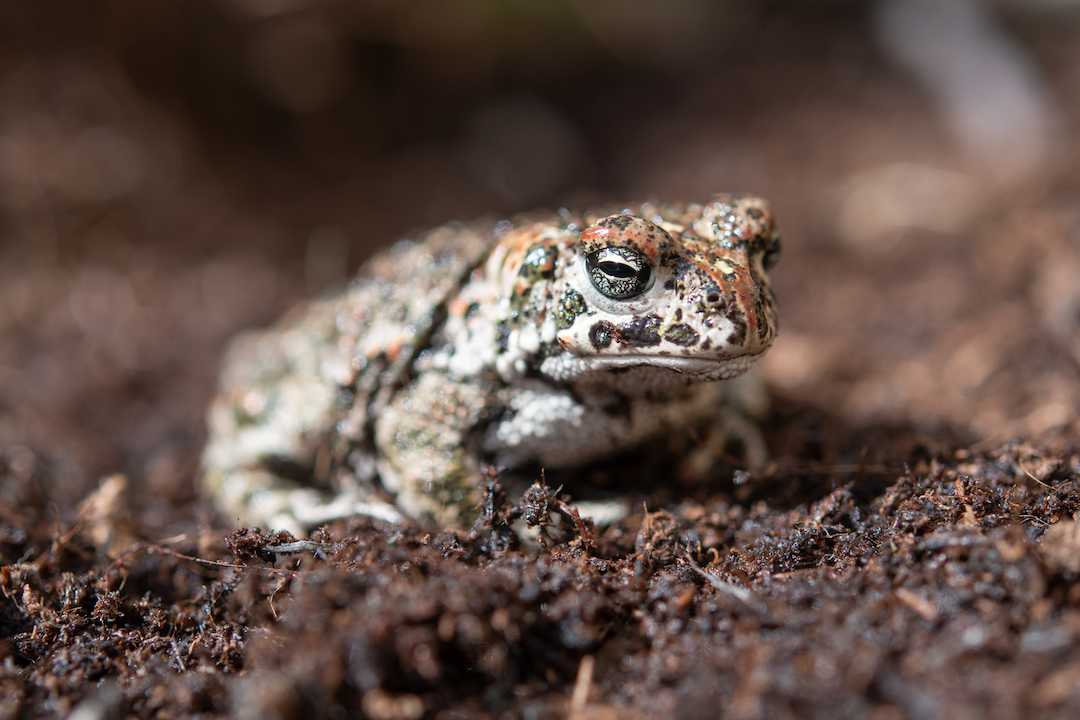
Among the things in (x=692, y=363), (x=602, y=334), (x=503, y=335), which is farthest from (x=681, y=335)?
(x=503, y=335)

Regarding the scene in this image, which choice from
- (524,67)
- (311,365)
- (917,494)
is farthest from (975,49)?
(311,365)

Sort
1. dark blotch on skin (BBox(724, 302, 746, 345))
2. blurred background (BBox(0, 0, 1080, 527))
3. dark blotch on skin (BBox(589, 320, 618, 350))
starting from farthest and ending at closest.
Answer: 1. blurred background (BBox(0, 0, 1080, 527))
2. dark blotch on skin (BBox(589, 320, 618, 350))
3. dark blotch on skin (BBox(724, 302, 746, 345))

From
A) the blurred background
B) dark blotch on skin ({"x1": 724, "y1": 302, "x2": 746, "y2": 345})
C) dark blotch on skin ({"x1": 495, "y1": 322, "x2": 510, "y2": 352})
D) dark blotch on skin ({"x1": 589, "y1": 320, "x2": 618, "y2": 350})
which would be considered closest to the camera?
dark blotch on skin ({"x1": 724, "y1": 302, "x2": 746, "y2": 345})

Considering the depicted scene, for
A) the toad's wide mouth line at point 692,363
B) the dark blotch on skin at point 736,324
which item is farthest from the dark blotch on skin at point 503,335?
the dark blotch on skin at point 736,324

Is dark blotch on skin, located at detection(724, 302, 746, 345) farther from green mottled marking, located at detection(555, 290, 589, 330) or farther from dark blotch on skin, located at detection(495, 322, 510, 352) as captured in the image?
dark blotch on skin, located at detection(495, 322, 510, 352)

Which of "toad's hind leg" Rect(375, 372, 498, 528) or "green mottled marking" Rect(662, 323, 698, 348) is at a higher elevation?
"green mottled marking" Rect(662, 323, 698, 348)

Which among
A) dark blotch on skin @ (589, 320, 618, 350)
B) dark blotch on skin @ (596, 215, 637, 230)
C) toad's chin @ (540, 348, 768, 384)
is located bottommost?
toad's chin @ (540, 348, 768, 384)

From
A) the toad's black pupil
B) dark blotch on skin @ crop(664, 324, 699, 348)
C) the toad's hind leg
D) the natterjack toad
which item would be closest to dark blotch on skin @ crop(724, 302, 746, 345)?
the natterjack toad

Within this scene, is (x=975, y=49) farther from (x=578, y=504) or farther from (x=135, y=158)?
(x=135, y=158)

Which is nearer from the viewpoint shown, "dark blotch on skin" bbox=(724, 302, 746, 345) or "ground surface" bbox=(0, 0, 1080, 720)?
"ground surface" bbox=(0, 0, 1080, 720)
